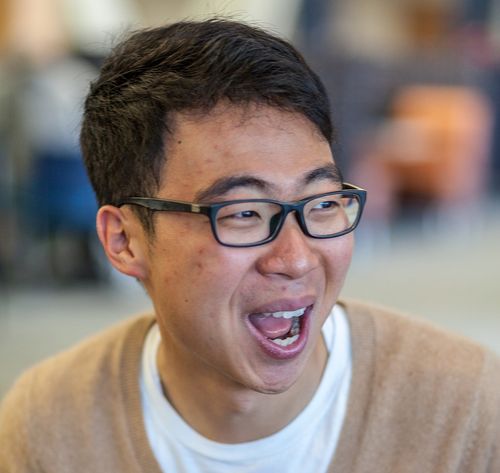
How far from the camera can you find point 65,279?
202 inches

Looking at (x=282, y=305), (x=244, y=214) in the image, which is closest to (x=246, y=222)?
(x=244, y=214)

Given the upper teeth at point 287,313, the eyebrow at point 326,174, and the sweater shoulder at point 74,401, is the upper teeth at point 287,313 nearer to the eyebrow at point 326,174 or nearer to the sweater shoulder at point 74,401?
the eyebrow at point 326,174

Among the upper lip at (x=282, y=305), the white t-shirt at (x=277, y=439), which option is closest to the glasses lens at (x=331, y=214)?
the upper lip at (x=282, y=305)

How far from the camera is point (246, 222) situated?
128 centimetres

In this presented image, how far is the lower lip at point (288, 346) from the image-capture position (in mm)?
1315

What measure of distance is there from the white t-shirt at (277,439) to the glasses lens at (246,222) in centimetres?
33

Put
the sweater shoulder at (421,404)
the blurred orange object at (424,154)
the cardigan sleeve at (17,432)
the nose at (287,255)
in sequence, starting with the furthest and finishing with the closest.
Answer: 1. the blurred orange object at (424,154)
2. the cardigan sleeve at (17,432)
3. the sweater shoulder at (421,404)
4. the nose at (287,255)

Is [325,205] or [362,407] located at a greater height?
[325,205]

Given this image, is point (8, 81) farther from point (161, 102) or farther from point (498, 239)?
point (161, 102)

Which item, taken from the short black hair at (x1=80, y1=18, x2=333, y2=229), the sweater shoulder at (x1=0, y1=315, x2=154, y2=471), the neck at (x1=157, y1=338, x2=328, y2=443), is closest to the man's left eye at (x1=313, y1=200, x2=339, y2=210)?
the short black hair at (x1=80, y1=18, x2=333, y2=229)

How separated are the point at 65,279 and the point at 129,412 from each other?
3713 mm

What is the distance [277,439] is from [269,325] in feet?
0.71

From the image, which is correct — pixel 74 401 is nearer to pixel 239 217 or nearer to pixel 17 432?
pixel 17 432

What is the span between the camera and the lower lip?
1.32m
